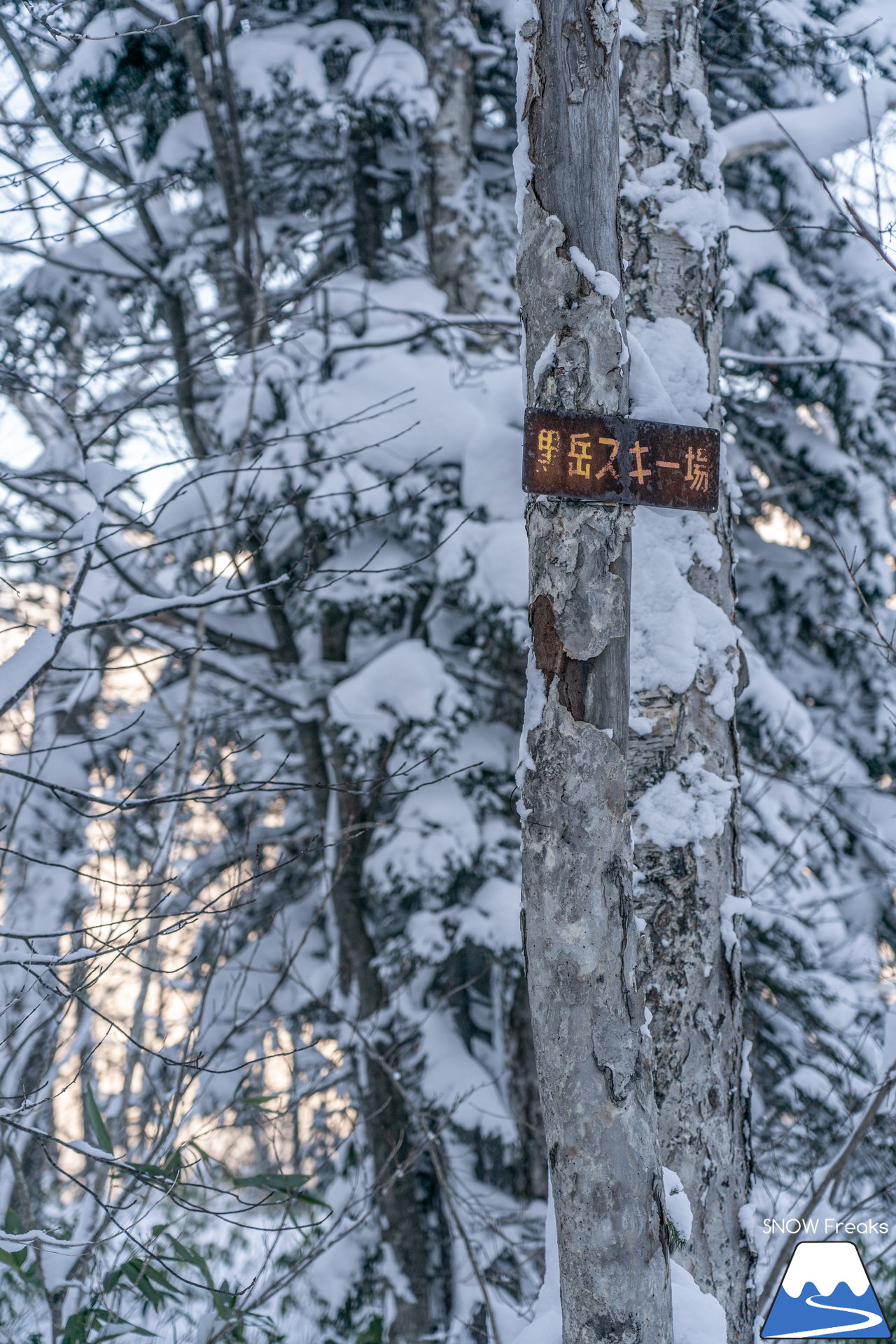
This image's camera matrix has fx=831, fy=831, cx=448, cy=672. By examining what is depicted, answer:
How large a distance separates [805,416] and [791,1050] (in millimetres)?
4539

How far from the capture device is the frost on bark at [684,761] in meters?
1.99

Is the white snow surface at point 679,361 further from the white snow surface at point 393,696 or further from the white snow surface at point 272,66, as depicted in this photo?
the white snow surface at point 272,66

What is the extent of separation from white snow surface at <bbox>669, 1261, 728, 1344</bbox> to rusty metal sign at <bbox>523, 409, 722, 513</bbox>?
1.58m

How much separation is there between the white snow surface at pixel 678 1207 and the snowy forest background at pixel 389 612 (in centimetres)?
189

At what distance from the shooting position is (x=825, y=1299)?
115 inches

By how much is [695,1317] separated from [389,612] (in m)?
4.52

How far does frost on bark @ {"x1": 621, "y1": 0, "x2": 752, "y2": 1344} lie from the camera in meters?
1.99

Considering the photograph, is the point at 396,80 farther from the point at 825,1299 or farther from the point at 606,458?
the point at 825,1299

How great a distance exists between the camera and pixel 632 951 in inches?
62.7

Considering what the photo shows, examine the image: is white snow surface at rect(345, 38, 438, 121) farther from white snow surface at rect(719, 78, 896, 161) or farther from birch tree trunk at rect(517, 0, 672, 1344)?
birch tree trunk at rect(517, 0, 672, 1344)

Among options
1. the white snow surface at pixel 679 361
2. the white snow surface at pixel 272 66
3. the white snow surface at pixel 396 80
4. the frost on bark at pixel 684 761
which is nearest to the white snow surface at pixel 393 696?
the frost on bark at pixel 684 761

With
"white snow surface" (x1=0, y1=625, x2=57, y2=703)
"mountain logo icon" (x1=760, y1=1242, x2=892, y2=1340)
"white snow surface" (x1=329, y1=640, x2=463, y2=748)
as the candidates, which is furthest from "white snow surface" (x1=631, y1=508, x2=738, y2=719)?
"white snow surface" (x1=329, y1=640, x2=463, y2=748)

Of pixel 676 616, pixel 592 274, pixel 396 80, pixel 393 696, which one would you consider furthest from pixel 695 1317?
pixel 396 80

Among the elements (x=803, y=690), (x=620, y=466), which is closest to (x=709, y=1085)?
(x=620, y=466)
